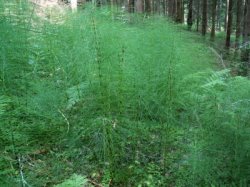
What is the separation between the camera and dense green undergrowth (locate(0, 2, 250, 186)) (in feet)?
9.93

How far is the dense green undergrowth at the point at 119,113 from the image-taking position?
3027mm

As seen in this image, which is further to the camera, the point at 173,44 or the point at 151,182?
the point at 173,44

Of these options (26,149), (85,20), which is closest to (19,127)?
(26,149)

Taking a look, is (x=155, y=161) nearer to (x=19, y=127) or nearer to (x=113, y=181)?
(x=113, y=181)

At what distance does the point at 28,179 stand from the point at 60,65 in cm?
170

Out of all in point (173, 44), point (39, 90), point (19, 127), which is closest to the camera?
point (19, 127)

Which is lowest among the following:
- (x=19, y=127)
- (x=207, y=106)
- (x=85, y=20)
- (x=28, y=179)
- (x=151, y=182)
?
(x=151, y=182)

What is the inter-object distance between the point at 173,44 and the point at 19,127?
6.15ft

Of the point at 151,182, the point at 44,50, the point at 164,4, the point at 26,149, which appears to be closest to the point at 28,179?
the point at 26,149

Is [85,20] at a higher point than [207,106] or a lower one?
higher

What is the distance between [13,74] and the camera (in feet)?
12.2

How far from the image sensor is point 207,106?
3143 mm

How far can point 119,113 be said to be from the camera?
11.1 feet

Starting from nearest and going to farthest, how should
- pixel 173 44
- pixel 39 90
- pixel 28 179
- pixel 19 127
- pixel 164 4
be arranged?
pixel 28 179
pixel 19 127
pixel 39 90
pixel 173 44
pixel 164 4
